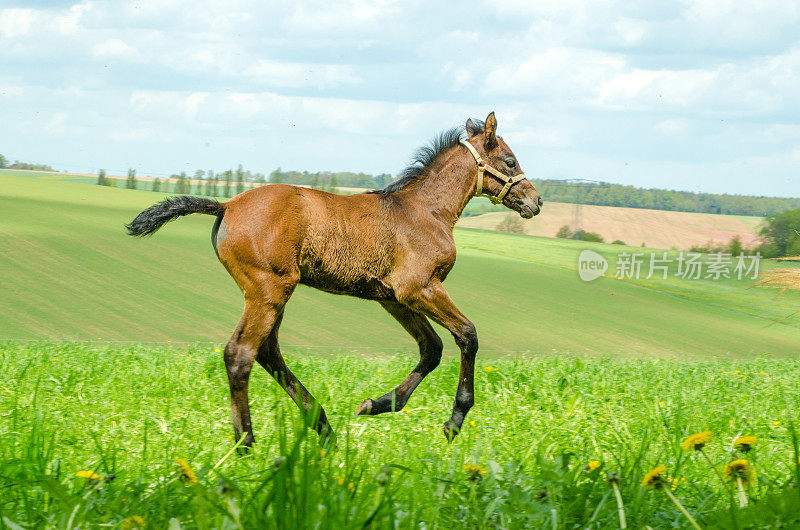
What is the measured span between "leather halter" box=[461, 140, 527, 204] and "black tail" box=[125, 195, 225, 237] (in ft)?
7.00

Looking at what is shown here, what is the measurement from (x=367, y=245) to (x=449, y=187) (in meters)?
1.04

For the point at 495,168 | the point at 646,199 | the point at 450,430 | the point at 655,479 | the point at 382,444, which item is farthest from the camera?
the point at 646,199

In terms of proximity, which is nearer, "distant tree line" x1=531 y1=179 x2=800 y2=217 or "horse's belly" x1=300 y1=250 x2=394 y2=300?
"horse's belly" x1=300 y1=250 x2=394 y2=300

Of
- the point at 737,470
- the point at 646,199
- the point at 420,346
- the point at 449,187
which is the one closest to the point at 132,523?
the point at 737,470

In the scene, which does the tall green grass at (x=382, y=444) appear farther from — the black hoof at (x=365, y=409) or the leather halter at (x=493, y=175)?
the leather halter at (x=493, y=175)

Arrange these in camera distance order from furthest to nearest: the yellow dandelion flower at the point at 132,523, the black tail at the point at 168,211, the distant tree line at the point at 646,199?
1. the distant tree line at the point at 646,199
2. the black tail at the point at 168,211
3. the yellow dandelion flower at the point at 132,523

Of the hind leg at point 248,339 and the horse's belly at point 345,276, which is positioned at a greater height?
the horse's belly at point 345,276

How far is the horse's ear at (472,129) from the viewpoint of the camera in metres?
6.35

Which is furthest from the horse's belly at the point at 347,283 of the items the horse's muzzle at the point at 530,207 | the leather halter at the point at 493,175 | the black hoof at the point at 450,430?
the horse's muzzle at the point at 530,207

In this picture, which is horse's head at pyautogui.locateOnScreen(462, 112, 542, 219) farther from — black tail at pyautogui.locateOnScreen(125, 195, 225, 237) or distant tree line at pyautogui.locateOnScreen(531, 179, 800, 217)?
distant tree line at pyautogui.locateOnScreen(531, 179, 800, 217)

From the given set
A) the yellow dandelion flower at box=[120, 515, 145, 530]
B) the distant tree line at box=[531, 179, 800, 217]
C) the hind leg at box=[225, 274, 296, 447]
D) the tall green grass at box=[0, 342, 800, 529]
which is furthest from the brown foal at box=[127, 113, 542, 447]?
the distant tree line at box=[531, 179, 800, 217]

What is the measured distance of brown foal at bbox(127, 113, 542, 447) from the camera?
16.4ft

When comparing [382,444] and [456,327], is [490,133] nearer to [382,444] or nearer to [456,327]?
[456,327]

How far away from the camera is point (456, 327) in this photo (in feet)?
18.5
